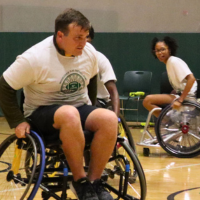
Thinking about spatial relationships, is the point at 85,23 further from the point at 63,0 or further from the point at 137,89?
the point at 63,0

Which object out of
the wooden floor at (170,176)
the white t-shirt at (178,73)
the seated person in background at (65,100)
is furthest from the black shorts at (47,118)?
the white t-shirt at (178,73)

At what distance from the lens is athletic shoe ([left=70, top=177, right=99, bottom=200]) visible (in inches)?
67.2

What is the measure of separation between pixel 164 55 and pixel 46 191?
2.44 meters

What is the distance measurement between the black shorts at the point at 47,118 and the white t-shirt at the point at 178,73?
1931mm

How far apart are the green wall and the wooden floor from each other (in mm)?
2041

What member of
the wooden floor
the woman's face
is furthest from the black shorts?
the woman's face

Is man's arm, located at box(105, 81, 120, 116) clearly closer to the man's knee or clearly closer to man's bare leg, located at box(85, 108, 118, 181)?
man's bare leg, located at box(85, 108, 118, 181)

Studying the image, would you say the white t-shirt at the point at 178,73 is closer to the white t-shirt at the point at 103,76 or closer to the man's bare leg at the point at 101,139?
the white t-shirt at the point at 103,76

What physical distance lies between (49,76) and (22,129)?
26 cm

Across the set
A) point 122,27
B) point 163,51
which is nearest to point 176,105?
point 163,51

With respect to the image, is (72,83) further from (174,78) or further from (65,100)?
(174,78)

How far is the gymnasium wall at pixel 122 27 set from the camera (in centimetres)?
582

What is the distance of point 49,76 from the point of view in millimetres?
1823

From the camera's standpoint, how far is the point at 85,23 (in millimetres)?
1777
